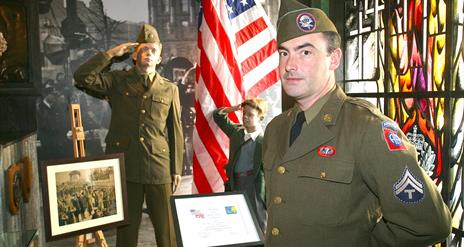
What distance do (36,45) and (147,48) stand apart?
138 centimetres

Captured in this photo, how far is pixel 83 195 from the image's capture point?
2453 millimetres

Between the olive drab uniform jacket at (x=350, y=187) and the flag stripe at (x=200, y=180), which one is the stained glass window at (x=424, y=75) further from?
the flag stripe at (x=200, y=180)

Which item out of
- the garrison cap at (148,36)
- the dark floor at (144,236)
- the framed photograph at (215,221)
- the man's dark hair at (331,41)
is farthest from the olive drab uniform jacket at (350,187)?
the dark floor at (144,236)

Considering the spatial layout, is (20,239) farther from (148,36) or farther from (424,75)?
(424,75)

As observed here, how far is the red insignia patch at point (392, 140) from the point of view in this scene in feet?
3.72

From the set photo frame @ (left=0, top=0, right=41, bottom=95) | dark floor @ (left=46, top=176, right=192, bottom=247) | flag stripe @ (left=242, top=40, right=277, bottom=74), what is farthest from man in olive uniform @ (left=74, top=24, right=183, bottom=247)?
photo frame @ (left=0, top=0, right=41, bottom=95)

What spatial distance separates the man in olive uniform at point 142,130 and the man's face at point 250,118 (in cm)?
51

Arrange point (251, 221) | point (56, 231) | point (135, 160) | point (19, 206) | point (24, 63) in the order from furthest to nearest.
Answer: point (24, 63), point (135, 160), point (19, 206), point (56, 231), point (251, 221)

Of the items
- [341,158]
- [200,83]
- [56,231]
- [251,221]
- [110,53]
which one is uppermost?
[110,53]

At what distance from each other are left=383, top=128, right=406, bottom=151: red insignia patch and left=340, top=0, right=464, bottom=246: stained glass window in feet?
3.46

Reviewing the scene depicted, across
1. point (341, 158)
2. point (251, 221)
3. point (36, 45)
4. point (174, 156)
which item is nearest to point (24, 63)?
point (36, 45)

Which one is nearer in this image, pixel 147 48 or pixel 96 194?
pixel 96 194

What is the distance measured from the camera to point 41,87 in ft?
12.9

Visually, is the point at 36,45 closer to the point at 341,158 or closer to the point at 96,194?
the point at 96,194
